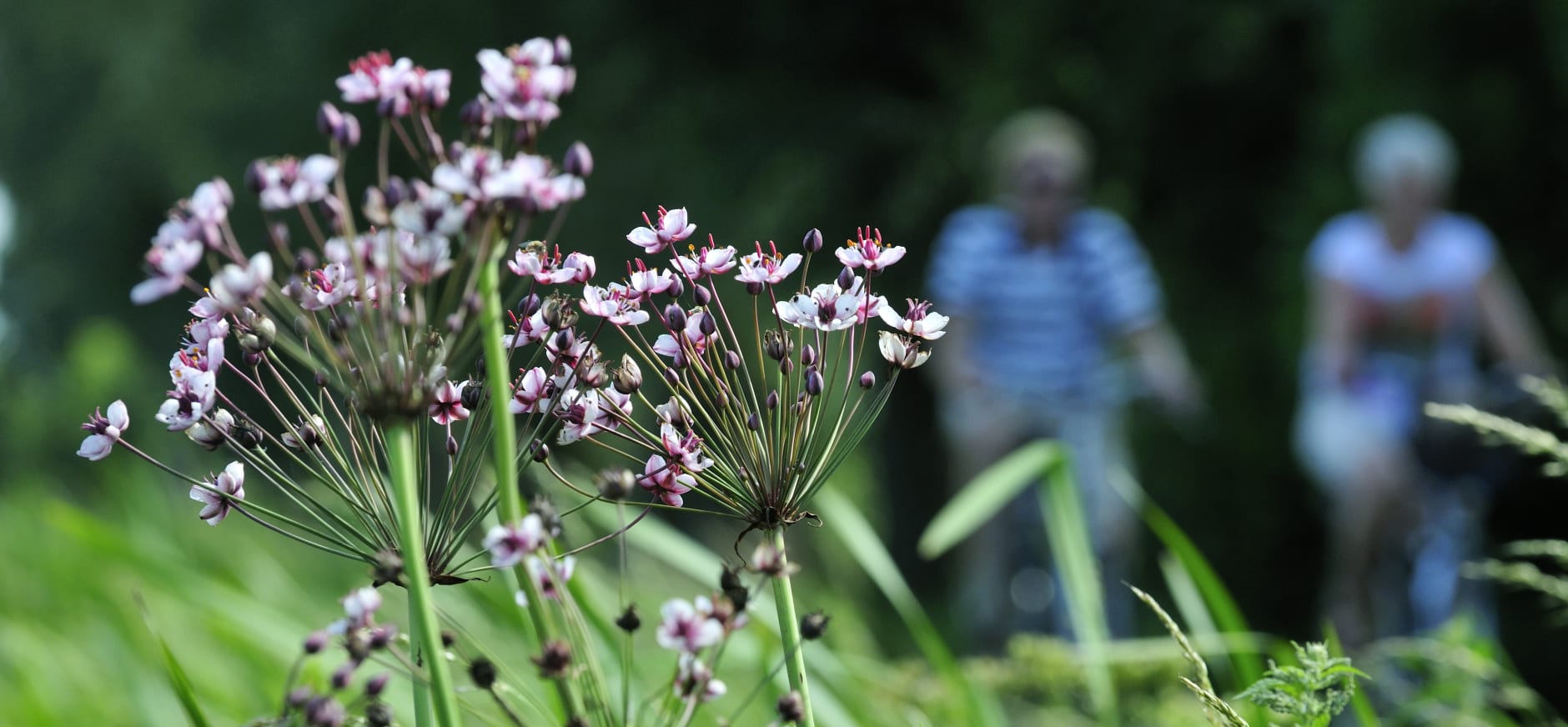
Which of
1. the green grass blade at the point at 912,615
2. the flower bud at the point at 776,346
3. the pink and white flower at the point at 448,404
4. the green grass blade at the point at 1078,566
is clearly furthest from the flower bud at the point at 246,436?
the green grass blade at the point at 1078,566

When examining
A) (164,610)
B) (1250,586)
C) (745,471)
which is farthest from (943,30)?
(745,471)

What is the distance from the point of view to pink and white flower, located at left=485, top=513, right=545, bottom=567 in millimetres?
934

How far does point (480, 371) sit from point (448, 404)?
4 centimetres

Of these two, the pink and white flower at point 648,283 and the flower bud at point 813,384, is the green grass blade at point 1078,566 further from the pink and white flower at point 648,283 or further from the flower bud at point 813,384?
the pink and white flower at point 648,283

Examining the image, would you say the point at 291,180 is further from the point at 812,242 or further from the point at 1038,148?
the point at 1038,148

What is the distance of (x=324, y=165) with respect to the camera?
946mm

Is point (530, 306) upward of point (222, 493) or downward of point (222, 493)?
upward

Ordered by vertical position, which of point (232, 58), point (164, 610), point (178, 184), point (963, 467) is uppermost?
point (232, 58)

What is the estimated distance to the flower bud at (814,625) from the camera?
106cm

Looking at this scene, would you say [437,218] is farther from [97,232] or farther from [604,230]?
[97,232]

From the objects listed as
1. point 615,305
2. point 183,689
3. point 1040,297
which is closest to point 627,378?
point 615,305

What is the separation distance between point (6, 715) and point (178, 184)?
14250 mm

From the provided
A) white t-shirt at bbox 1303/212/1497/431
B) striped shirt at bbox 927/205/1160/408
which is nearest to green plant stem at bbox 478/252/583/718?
striped shirt at bbox 927/205/1160/408

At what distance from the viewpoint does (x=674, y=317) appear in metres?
1.27
